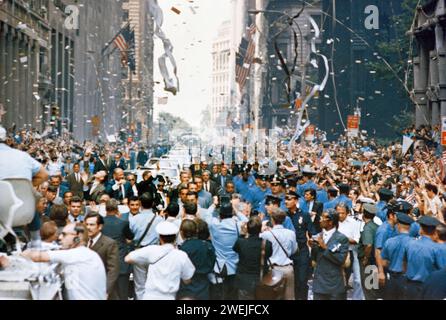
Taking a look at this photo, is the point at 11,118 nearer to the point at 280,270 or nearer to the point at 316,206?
the point at 316,206

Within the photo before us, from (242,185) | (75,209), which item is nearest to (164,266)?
(75,209)

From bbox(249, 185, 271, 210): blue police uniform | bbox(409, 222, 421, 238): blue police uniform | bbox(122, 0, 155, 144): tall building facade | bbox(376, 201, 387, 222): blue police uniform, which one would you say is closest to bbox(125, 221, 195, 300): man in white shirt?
bbox(409, 222, 421, 238): blue police uniform

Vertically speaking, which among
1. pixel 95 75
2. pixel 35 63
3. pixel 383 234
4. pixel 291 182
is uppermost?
pixel 95 75

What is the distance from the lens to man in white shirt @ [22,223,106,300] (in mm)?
8734

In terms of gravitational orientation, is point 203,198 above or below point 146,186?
below

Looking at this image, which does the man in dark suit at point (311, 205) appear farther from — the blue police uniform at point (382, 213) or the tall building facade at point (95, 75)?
the tall building facade at point (95, 75)

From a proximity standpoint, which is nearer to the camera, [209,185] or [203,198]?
[203,198]

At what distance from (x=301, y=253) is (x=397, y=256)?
2.47 metres

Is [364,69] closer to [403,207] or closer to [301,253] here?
[301,253]

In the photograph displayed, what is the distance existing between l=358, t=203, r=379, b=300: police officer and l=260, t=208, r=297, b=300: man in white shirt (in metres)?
1.34

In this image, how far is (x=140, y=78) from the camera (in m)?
146

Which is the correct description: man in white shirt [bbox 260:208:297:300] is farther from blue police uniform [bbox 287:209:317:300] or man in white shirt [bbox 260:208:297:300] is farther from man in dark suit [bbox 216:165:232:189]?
man in dark suit [bbox 216:165:232:189]

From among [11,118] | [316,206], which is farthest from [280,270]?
[11,118]
